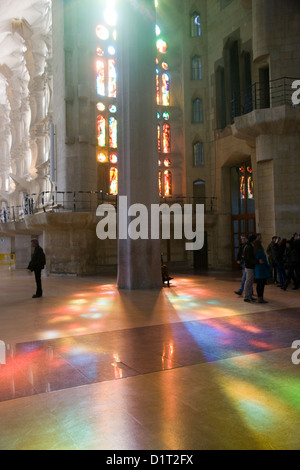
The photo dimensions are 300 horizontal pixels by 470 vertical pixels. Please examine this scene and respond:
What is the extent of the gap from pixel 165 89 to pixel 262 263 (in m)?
16.2

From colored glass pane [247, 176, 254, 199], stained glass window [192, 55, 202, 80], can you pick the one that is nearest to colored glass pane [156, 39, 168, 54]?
stained glass window [192, 55, 202, 80]

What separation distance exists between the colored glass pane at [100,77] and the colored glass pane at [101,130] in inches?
52.8

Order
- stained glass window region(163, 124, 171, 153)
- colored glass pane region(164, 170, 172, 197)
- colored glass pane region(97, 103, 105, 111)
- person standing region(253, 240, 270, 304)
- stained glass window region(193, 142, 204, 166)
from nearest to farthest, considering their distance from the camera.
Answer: person standing region(253, 240, 270, 304) → colored glass pane region(97, 103, 105, 111) → stained glass window region(193, 142, 204, 166) → colored glass pane region(164, 170, 172, 197) → stained glass window region(163, 124, 171, 153)

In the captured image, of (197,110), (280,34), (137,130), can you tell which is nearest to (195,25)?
(197,110)

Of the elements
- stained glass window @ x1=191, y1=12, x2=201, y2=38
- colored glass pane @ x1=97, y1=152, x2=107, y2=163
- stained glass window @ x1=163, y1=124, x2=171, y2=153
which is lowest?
colored glass pane @ x1=97, y1=152, x2=107, y2=163

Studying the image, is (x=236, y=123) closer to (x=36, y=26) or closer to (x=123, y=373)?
(x=123, y=373)

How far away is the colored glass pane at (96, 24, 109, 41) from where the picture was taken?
21.5 meters

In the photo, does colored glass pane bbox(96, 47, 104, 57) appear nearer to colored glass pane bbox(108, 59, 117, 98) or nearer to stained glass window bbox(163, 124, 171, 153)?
colored glass pane bbox(108, 59, 117, 98)

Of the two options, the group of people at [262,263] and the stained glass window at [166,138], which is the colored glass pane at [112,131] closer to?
the stained glass window at [166,138]

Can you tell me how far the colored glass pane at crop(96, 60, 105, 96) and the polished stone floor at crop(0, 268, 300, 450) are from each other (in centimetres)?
1563

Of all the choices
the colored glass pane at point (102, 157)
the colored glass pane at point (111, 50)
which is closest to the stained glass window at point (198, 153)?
the colored glass pane at point (102, 157)

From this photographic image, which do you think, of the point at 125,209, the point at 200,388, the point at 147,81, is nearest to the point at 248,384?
the point at 200,388

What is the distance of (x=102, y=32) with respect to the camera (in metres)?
21.6

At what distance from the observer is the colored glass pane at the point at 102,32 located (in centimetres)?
2152
